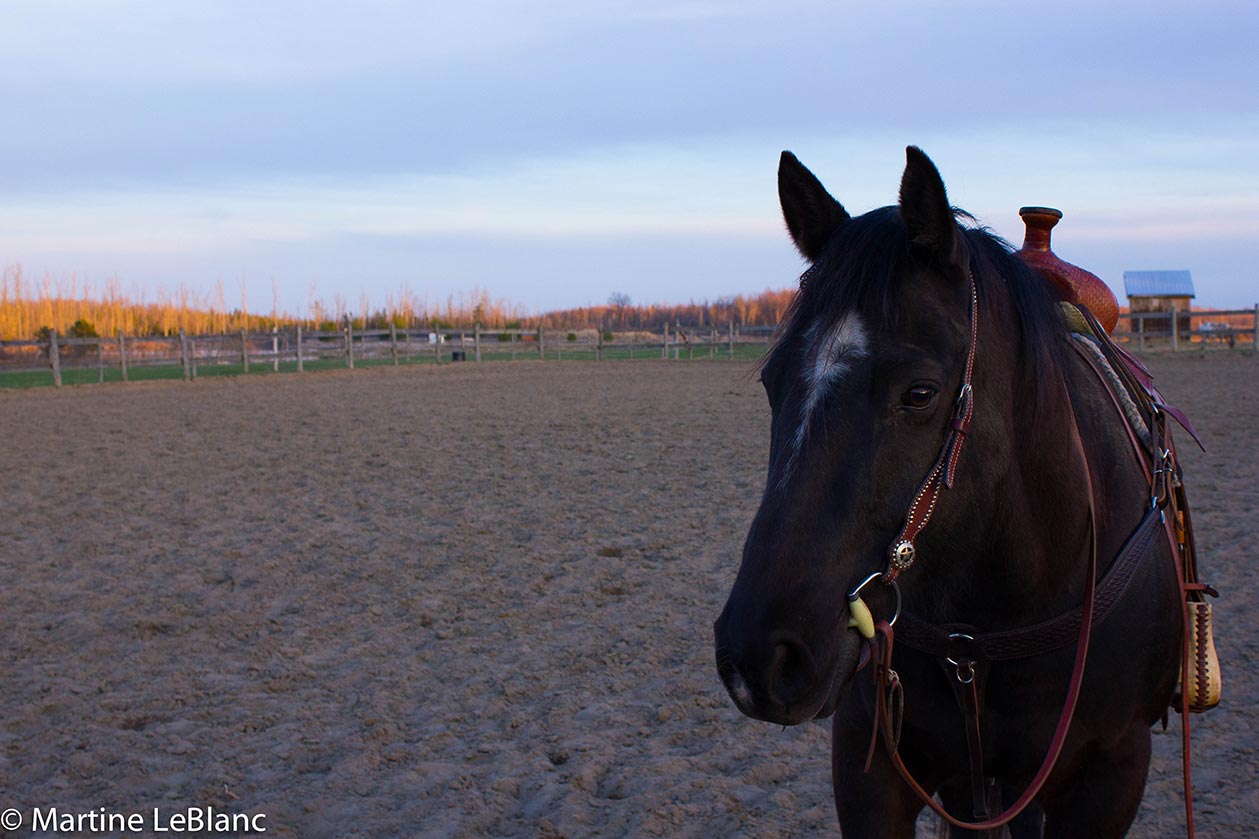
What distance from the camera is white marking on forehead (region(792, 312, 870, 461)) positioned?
1.46m

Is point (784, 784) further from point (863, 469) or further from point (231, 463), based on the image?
point (231, 463)

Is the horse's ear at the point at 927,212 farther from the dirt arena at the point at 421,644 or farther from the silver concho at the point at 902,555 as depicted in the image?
the dirt arena at the point at 421,644

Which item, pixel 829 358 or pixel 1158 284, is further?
pixel 1158 284

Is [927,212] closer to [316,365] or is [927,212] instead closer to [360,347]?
[316,365]

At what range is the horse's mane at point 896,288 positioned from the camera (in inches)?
60.1

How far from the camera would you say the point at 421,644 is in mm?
4789

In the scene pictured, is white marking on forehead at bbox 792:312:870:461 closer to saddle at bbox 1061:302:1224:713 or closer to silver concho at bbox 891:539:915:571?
silver concho at bbox 891:539:915:571

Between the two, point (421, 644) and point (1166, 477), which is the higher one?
point (1166, 477)

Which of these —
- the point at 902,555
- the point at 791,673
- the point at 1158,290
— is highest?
the point at 1158,290

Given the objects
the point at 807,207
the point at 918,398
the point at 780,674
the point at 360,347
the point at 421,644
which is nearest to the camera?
the point at 780,674

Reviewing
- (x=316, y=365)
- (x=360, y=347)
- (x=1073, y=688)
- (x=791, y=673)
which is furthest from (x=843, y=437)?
(x=360, y=347)

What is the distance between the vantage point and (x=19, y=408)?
1589cm

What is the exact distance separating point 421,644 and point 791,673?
146 inches

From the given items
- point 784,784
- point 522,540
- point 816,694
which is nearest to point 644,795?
point 784,784
